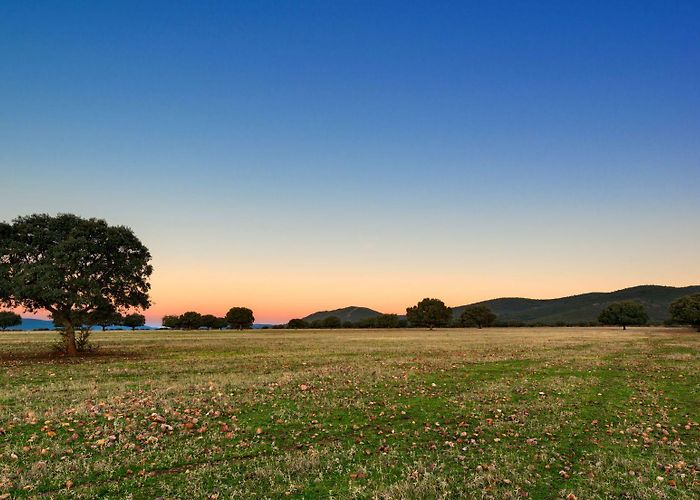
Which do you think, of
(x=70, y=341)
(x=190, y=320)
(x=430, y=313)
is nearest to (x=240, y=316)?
(x=190, y=320)

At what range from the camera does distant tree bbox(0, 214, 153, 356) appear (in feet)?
123

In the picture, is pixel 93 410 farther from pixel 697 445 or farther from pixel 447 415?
pixel 697 445

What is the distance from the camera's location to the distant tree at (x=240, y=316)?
604 ft

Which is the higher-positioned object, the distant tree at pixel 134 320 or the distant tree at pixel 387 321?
the distant tree at pixel 134 320

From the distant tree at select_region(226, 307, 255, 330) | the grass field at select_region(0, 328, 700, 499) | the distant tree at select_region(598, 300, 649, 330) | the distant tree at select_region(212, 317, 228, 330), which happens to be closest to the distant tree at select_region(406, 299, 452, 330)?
the distant tree at select_region(598, 300, 649, 330)

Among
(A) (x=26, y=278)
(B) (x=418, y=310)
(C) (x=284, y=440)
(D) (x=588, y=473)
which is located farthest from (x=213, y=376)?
(B) (x=418, y=310)

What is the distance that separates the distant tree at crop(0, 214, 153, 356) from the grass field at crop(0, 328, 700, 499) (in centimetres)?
1640

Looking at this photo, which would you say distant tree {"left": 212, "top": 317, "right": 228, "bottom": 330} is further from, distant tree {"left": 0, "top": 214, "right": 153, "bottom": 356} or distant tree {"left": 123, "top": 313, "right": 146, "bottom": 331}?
distant tree {"left": 0, "top": 214, "right": 153, "bottom": 356}

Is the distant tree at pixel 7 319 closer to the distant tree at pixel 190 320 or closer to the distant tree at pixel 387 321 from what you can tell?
the distant tree at pixel 190 320

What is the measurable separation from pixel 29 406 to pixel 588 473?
1882 cm

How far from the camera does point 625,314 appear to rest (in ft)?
483

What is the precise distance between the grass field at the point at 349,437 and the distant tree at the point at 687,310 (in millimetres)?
106330

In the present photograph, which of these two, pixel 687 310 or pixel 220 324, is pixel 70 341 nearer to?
pixel 687 310

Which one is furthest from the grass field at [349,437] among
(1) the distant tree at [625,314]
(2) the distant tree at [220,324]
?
(2) the distant tree at [220,324]
